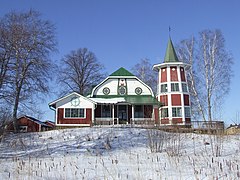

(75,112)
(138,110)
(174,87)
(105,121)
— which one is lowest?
(105,121)

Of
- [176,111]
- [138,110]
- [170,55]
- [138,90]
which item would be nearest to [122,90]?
[138,90]

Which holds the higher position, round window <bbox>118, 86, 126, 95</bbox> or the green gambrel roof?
the green gambrel roof

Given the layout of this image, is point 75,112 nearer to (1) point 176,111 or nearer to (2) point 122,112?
(2) point 122,112

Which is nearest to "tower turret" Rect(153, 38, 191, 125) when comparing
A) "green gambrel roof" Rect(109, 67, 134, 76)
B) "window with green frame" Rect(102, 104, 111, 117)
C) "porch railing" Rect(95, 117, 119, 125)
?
"green gambrel roof" Rect(109, 67, 134, 76)

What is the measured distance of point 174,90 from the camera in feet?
95.5

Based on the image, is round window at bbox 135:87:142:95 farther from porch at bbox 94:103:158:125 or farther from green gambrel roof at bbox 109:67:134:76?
green gambrel roof at bbox 109:67:134:76

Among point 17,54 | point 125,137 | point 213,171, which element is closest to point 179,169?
point 213,171

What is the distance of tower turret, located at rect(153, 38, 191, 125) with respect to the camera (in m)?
28.2

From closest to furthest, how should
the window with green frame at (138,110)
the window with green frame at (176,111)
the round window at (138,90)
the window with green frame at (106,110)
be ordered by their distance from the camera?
1. the window with green frame at (176,111)
2. the window with green frame at (106,110)
3. the window with green frame at (138,110)
4. the round window at (138,90)

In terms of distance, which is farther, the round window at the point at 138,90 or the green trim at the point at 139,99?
the round window at the point at 138,90

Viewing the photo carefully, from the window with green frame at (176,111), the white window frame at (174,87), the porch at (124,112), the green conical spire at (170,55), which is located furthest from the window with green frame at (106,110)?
the green conical spire at (170,55)

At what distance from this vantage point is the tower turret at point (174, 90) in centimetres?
2822

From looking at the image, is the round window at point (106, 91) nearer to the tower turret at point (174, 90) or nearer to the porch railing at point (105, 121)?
the porch railing at point (105, 121)

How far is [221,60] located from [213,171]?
78.4ft
